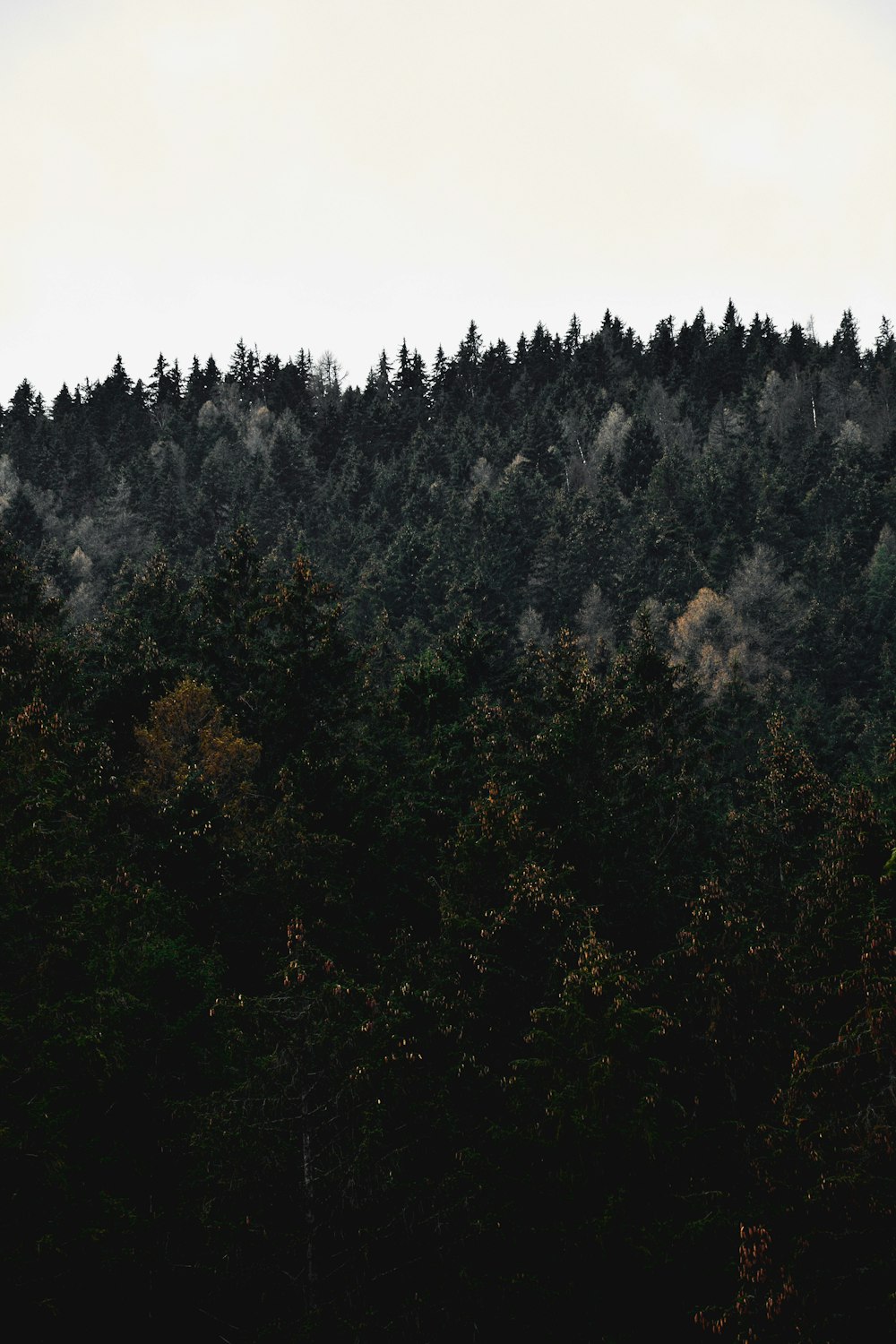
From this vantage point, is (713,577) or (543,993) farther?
(713,577)

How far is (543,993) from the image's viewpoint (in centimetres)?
2434

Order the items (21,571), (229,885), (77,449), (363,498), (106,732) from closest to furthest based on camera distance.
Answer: (229,885), (106,732), (21,571), (363,498), (77,449)

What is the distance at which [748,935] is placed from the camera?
2681cm

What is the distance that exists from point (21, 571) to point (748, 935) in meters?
30.0

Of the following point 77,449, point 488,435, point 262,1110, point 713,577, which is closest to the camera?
point 262,1110

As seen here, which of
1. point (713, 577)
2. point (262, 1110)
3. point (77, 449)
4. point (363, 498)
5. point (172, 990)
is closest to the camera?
point (262, 1110)

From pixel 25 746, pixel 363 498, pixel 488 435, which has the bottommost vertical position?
pixel 25 746

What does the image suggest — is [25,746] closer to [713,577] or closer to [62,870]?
[62,870]

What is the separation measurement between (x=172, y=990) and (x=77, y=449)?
10975 cm

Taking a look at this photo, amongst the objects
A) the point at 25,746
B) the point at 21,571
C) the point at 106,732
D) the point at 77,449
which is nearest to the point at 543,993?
the point at 25,746

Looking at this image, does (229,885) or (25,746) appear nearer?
(25,746)

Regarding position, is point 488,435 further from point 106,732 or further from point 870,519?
point 106,732

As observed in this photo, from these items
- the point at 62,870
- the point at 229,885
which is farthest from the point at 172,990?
the point at 229,885

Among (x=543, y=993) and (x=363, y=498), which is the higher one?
(x=363, y=498)
